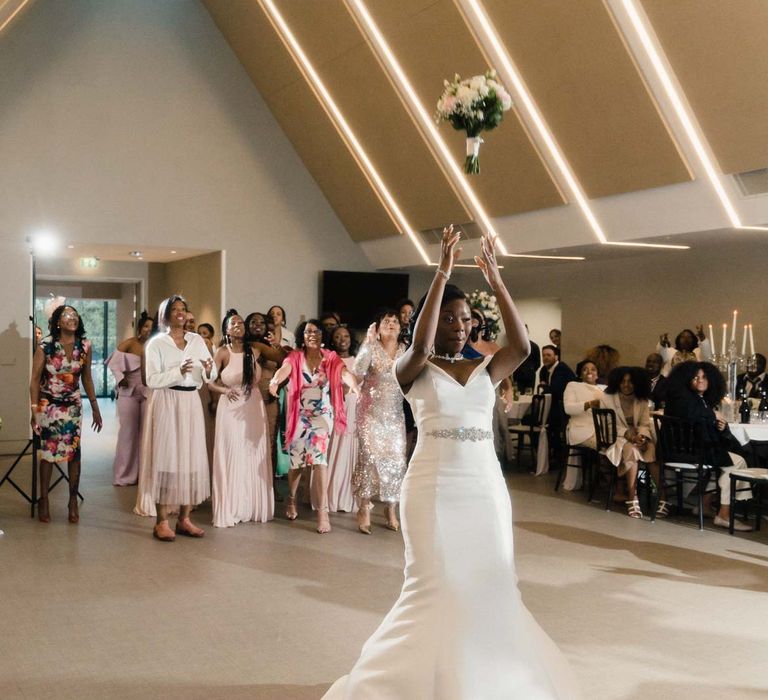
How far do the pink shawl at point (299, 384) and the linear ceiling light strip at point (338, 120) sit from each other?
614cm

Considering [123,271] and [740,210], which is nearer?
[740,210]

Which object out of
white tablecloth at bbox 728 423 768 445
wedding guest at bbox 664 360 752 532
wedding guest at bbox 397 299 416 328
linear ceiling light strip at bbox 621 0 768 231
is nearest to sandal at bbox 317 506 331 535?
wedding guest at bbox 397 299 416 328

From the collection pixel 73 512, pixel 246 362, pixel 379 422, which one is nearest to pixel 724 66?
pixel 379 422

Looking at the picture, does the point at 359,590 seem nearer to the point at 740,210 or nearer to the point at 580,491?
the point at 580,491

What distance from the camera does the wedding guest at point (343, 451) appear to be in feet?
26.1

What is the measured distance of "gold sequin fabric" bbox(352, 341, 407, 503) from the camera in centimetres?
718

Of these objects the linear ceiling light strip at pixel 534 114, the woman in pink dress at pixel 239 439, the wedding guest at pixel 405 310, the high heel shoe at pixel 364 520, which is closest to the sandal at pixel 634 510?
the high heel shoe at pixel 364 520

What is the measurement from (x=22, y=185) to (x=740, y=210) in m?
9.00

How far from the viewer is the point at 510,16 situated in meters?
9.14

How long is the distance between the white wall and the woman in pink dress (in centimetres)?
622

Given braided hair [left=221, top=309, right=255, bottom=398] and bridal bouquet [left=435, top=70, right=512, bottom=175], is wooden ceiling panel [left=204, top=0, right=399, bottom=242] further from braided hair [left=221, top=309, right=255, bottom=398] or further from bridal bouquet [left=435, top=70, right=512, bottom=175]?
bridal bouquet [left=435, top=70, right=512, bottom=175]

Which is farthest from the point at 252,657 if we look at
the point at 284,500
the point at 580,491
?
the point at 580,491

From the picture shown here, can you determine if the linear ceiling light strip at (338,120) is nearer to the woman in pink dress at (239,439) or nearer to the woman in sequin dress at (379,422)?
the woman in pink dress at (239,439)

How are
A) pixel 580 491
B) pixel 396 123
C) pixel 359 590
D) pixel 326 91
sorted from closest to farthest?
pixel 359 590, pixel 580 491, pixel 396 123, pixel 326 91
